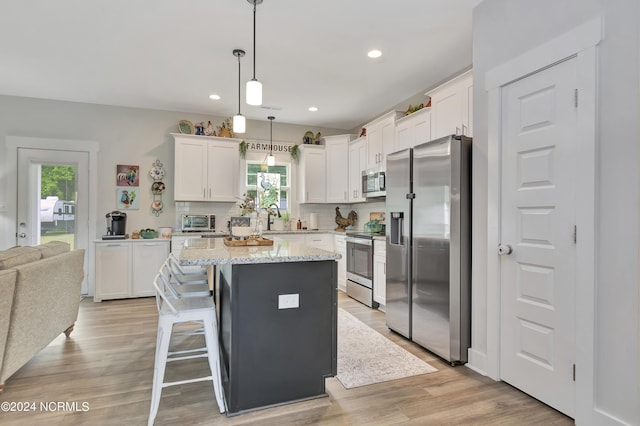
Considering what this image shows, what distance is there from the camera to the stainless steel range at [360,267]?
4.49 metres

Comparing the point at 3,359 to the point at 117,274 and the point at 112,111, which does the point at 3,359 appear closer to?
the point at 117,274

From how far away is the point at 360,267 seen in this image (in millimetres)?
4742

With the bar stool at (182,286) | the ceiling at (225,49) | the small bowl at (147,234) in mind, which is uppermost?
the ceiling at (225,49)

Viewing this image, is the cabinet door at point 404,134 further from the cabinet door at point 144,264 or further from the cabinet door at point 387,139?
the cabinet door at point 144,264

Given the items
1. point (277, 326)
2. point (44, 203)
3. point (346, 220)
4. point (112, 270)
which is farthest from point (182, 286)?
point (346, 220)

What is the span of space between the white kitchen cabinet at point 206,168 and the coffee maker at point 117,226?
0.79 m

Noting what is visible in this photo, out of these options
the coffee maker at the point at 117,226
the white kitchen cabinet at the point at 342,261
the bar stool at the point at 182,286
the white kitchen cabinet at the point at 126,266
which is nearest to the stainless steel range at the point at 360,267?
the white kitchen cabinet at the point at 342,261

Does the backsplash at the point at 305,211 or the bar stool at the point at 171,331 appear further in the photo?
the backsplash at the point at 305,211

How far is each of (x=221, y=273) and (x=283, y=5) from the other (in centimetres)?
216

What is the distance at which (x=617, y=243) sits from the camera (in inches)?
71.2

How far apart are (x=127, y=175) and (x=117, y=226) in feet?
2.71

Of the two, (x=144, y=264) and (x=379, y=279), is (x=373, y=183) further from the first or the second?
(x=144, y=264)

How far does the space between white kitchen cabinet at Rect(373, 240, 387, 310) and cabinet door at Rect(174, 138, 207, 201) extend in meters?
2.78

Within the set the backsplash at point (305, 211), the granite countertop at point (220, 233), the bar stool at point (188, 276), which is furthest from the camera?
the backsplash at point (305, 211)
